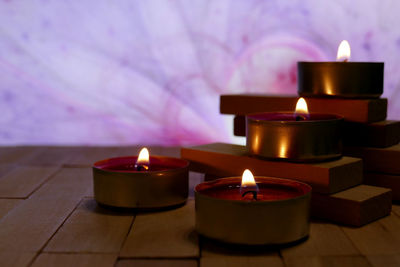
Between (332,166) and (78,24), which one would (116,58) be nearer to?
(78,24)

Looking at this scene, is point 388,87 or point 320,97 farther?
point 388,87

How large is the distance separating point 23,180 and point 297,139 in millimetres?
697

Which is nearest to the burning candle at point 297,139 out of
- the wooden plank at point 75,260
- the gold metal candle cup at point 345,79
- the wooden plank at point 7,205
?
the gold metal candle cup at point 345,79

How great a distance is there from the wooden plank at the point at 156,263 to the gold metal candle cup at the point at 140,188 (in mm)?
239

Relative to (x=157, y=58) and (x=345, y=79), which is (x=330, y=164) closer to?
(x=345, y=79)

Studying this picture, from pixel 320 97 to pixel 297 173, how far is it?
239 mm

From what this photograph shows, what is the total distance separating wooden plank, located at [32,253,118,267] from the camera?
0.84 m

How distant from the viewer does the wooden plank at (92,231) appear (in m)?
0.91

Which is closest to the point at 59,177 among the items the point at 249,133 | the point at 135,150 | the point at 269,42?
the point at 135,150

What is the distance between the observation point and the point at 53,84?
2010mm

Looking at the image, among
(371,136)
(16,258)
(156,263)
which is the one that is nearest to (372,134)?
(371,136)

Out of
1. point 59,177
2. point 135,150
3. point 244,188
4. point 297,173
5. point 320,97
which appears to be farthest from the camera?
point 135,150

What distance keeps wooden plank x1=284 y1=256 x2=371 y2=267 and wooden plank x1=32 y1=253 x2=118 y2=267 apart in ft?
0.87

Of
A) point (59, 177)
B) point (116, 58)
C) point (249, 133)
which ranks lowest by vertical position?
point (59, 177)
